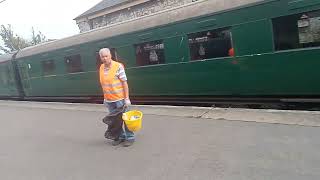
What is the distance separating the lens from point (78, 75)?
14.7 metres

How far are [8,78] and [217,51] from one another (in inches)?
542

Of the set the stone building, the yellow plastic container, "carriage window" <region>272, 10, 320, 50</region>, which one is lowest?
the yellow plastic container

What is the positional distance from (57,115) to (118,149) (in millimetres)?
5079

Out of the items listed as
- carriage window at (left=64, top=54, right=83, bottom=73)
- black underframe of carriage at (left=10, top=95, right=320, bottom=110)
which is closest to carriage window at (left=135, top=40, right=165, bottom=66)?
black underframe of carriage at (left=10, top=95, right=320, bottom=110)

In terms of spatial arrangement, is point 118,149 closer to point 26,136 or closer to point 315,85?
point 26,136

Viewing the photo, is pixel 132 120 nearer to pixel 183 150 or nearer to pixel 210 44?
pixel 183 150

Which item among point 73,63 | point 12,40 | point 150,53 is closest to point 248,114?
point 150,53

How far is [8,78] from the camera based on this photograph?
20.1m

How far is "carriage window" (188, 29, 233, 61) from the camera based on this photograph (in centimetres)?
945

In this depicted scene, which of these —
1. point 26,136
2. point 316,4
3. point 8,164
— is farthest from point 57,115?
point 316,4

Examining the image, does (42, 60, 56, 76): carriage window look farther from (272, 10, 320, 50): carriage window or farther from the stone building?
(272, 10, 320, 50): carriage window

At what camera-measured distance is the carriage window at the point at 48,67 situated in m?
16.2

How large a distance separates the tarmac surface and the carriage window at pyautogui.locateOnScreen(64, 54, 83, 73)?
566cm

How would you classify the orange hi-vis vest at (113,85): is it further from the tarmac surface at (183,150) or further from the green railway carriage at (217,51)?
the green railway carriage at (217,51)
